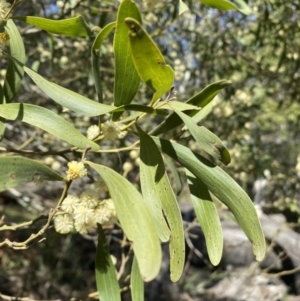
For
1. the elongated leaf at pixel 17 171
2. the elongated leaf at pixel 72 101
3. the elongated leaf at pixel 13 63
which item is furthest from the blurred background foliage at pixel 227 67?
the elongated leaf at pixel 17 171

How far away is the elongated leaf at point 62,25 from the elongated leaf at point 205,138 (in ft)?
0.99

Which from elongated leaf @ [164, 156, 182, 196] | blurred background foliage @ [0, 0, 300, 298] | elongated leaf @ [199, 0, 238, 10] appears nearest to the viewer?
elongated leaf @ [199, 0, 238, 10]

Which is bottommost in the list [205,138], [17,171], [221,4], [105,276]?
[105,276]

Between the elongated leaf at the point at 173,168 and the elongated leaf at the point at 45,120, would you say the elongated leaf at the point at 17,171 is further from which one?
the elongated leaf at the point at 173,168

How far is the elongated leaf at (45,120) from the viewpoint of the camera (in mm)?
781

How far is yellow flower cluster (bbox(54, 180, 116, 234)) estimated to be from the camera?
0.89 meters

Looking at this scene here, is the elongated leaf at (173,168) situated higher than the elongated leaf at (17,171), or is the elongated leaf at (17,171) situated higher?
the elongated leaf at (17,171)

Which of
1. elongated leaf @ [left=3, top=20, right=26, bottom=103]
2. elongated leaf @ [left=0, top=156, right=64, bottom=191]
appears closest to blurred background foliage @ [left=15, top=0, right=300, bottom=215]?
elongated leaf @ [left=3, top=20, right=26, bottom=103]

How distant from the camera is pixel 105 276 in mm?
931

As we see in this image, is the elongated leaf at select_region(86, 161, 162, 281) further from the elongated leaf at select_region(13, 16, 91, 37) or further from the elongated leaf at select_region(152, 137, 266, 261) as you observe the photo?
the elongated leaf at select_region(13, 16, 91, 37)

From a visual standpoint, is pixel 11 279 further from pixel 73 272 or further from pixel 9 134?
pixel 9 134

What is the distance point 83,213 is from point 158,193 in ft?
0.54

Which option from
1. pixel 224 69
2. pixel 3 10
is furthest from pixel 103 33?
pixel 224 69

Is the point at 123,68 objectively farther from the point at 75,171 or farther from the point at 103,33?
the point at 75,171
